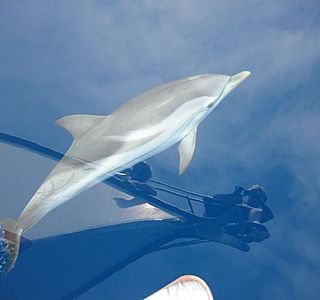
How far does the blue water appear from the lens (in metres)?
2.04

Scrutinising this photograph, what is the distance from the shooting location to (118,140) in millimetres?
1995

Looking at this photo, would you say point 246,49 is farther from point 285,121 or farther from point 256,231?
point 256,231

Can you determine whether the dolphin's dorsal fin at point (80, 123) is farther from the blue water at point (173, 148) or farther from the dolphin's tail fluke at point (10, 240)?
the dolphin's tail fluke at point (10, 240)

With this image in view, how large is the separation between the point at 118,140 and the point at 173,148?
0.27m

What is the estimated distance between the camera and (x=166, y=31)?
2.39 m

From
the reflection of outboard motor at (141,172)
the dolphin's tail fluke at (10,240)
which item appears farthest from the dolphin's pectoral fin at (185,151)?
the dolphin's tail fluke at (10,240)

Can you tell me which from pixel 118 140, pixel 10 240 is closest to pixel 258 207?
pixel 118 140

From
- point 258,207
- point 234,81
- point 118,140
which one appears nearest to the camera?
point 118,140

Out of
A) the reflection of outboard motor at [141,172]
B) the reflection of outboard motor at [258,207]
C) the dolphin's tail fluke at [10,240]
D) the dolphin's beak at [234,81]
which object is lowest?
the dolphin's tail fluke at [10,240]

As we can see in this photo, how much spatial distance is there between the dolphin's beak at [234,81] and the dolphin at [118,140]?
96 mm

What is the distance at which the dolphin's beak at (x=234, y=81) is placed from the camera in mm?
2229

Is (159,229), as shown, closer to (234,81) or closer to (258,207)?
(258,207)

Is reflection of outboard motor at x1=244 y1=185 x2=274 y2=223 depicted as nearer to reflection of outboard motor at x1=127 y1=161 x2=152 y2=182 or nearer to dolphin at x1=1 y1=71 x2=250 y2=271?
dolphin at x1=1 y1=71 x2=250 y2=271

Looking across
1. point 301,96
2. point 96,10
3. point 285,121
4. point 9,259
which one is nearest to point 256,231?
point 285,121
